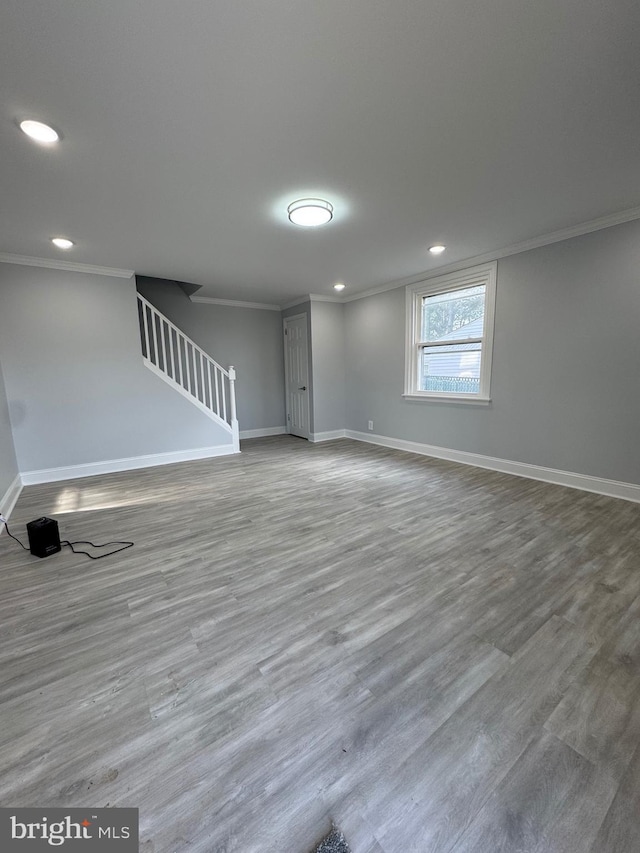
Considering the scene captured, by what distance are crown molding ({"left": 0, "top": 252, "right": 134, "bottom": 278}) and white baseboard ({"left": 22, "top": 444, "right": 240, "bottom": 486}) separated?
2.33 metres

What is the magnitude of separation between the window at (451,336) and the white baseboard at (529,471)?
0.74 meters

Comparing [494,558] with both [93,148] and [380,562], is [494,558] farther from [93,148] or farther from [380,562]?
[93,148]

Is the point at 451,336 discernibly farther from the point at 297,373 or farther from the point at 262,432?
the point at 262,432

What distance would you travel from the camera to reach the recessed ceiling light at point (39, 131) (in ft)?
5.85

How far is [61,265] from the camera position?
13.1 ft

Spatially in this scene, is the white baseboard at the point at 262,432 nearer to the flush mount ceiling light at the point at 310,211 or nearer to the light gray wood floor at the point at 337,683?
the light gray wood floor at the point at 337,683

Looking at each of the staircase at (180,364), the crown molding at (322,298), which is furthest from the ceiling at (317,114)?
the crown molding at (322,298)

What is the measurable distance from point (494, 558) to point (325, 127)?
276 cm

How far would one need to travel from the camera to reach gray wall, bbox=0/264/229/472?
3881 mm

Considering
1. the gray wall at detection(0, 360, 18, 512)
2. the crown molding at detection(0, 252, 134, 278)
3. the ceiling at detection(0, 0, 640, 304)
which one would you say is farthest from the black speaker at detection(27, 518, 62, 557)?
the crown molding at detection(0, 252, 134, 278)

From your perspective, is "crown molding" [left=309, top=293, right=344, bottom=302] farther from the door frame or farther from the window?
the window

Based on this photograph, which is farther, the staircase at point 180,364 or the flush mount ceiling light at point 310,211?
the staircase at point 180,364

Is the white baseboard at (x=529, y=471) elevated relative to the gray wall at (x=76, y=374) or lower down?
lower down
